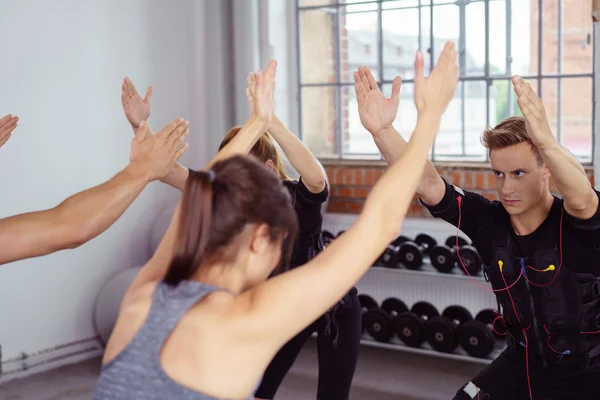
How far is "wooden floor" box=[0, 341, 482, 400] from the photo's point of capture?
4.32 meters

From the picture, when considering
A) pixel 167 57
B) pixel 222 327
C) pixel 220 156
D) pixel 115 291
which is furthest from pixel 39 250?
pixel 167 57

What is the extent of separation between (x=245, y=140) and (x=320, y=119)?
156 inches

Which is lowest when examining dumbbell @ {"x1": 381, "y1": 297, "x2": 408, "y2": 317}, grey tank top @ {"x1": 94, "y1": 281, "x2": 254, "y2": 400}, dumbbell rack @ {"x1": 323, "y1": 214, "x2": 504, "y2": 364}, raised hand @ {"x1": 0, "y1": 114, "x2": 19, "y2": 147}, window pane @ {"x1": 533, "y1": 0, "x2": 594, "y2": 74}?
dumbbell @ {"x1": 381, "y1": 297, "x2": 408, "y2": 317}

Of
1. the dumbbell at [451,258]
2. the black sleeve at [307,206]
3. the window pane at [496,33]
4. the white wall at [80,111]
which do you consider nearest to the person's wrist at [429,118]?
the black sleeve at [307,206]

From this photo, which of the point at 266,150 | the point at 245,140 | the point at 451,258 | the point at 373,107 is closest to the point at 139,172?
the point at 245,140

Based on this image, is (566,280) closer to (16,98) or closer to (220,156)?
(220,156)

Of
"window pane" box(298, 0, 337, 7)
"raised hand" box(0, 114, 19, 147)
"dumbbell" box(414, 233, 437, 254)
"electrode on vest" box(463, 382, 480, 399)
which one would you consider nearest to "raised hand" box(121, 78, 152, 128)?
"raised hand" box(0, 114, 19, 147)

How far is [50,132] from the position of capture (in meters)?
4.88

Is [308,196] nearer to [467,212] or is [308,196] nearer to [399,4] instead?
[467,212]

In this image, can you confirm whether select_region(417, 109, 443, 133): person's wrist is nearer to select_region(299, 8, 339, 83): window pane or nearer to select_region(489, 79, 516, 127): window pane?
select_region(489, 79, 516, 127): window pane

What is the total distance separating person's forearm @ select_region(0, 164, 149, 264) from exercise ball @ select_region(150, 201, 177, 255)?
3.37m

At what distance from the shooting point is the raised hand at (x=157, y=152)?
6.26 ft

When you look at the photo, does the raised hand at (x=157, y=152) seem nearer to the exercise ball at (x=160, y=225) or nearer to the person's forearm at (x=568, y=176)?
the person's forearm at (x=568, y=176)

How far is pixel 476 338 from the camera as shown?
15.0 ft
